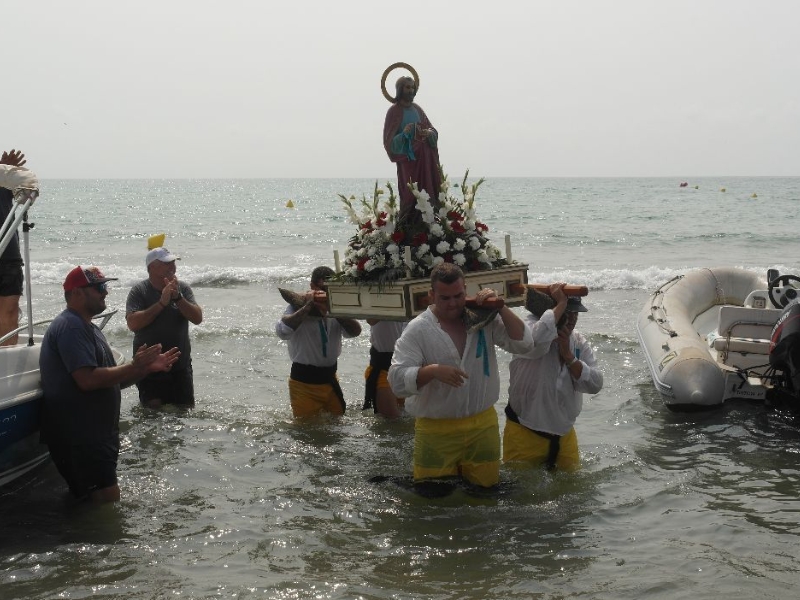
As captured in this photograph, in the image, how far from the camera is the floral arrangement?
7031 mm

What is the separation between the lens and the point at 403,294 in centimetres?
682

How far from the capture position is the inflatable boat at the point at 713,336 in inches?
372

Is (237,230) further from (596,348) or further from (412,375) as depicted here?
(412,375)

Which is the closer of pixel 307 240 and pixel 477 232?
pixel 477 232

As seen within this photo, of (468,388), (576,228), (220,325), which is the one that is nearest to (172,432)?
(468,388)

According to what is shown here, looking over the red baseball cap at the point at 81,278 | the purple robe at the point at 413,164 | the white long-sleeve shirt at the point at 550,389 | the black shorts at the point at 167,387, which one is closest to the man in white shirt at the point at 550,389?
the white long-sleeve shirt at the point at 550,389

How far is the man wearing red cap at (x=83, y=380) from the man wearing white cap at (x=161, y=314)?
2176 millimetres

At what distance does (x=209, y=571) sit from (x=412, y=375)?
1.74 m

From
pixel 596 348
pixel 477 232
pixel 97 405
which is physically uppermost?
pixel 477 232

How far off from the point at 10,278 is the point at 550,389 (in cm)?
480

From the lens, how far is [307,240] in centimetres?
3834

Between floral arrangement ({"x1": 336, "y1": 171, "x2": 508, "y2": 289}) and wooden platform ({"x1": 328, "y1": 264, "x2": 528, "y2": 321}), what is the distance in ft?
0.31

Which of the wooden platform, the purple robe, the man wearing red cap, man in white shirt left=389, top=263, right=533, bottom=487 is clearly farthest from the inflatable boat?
the man wearing red cap

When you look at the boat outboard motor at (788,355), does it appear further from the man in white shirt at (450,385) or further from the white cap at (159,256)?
the white cap at (159,256)
